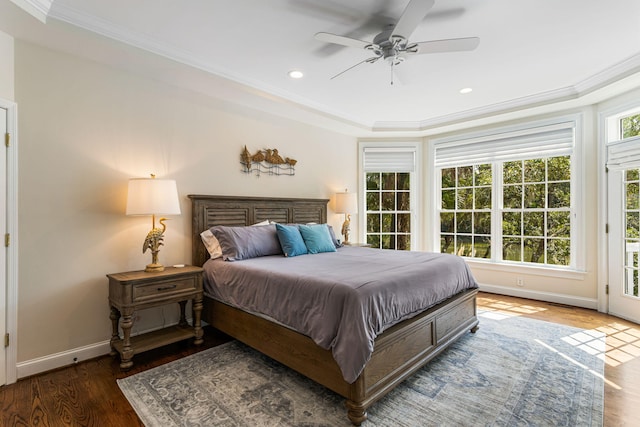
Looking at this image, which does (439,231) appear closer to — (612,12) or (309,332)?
(612,12)

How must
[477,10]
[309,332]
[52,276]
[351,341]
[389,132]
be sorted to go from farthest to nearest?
[389,132]
[52,276]
[477,10]
[309,332]
[351,341]

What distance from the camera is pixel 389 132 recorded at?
17.3 feet

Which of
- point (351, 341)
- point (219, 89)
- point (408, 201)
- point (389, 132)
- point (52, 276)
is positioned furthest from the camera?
point (408, 201)

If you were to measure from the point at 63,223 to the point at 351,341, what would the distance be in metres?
2.52

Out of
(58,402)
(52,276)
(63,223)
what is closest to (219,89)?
(63,223)

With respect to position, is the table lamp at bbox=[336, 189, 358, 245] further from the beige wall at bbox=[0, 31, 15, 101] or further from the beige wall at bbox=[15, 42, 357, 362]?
the beige wall at bbox=[0, 31, 15, 101]

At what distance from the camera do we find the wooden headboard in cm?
342

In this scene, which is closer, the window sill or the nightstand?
the nightstand

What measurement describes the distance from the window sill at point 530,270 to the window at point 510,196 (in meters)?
0.09

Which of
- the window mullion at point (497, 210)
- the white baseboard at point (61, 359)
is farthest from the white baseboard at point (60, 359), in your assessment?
the window mullion at point (497, 210)

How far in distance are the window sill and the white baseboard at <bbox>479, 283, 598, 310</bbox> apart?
255 mm

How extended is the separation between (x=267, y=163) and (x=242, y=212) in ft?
2.56

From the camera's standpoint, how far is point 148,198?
2707mm

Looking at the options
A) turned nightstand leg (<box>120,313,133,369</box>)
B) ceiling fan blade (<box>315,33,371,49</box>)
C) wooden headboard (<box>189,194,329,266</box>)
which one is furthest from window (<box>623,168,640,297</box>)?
turned nightstand leg (<box>120,313,133,369</box>)
